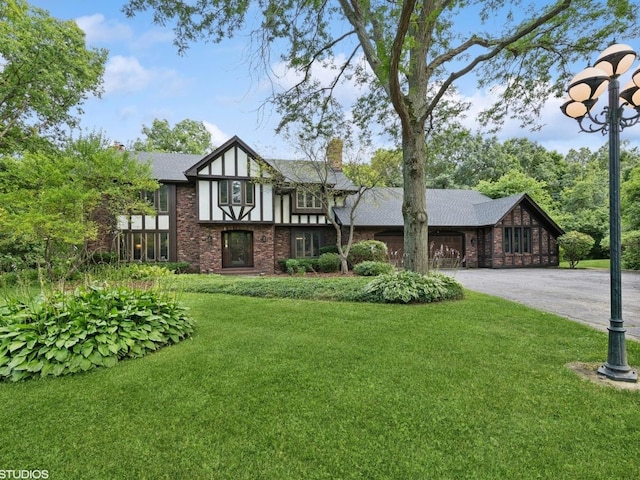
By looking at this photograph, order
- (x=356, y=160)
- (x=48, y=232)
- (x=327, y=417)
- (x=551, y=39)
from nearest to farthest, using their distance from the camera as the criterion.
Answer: (x=327, y=417)
(x=551, y=39)
(x=48, y=232)
(x=356, y=160)

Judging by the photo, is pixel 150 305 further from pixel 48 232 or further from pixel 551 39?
pixel 551 39

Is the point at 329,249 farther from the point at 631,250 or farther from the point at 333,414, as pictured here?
the point at 631,250

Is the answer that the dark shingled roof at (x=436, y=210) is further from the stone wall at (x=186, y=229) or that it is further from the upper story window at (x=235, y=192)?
the stone wall at (x=186, y=229)

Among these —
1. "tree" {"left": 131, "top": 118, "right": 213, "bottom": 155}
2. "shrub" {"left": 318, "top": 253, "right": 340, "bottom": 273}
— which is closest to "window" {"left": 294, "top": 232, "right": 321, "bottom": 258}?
"shrub" {"left": 318, "top": 253, "right": 340, "bottom": 273}

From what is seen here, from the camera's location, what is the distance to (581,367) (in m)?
3.81

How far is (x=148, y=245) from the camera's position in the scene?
15.7m

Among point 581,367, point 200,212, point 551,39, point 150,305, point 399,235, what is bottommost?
point 581,367

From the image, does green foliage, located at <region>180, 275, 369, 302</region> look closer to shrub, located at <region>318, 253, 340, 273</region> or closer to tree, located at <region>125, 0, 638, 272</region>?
tree, located at <region>125, 0, 638, 272</region>

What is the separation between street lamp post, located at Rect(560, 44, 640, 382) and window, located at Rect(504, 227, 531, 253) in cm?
1629

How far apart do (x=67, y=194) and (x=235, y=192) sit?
7.23m

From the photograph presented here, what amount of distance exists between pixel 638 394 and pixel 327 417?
10.3ft

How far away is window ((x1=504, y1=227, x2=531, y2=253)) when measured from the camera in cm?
1827

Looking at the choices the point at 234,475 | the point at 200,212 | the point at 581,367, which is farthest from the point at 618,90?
the point at 200,212

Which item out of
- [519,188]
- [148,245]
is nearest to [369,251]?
[148,245]
